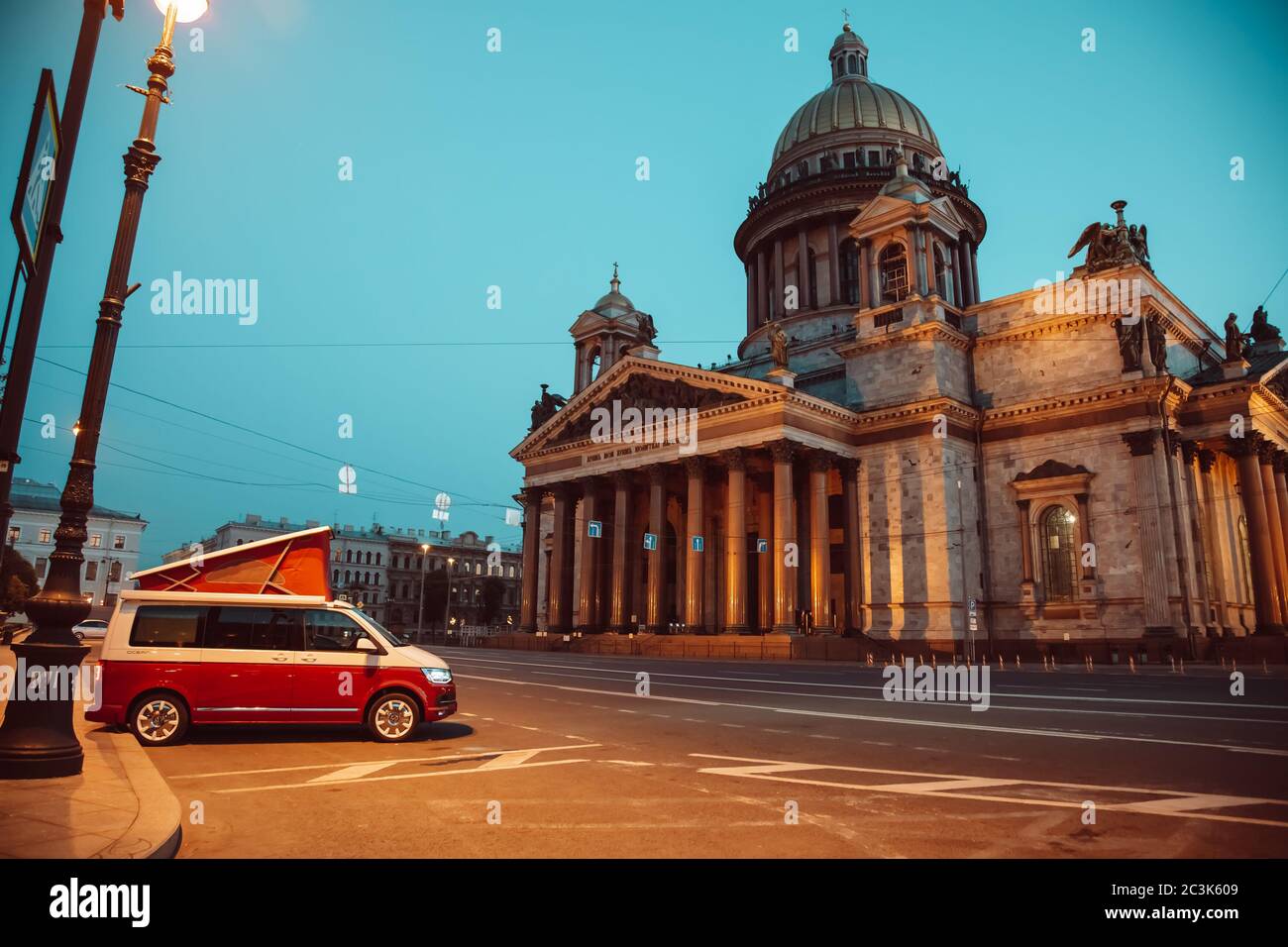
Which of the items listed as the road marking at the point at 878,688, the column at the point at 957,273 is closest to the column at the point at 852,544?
the road marking at the point at 878,688

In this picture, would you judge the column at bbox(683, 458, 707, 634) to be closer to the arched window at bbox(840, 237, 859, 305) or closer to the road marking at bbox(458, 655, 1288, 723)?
the road marking at bbox(458, 655, 1288, 723)

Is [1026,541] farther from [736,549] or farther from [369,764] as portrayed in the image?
[369,764]

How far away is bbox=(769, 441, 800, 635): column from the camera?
134 ft

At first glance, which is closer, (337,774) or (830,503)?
(337,774)

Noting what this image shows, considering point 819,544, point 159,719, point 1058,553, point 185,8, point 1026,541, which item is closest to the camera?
point 185,8

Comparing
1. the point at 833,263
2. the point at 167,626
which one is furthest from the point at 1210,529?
the point at 167,626

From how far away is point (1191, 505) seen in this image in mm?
38906

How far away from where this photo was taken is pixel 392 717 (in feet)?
39.1

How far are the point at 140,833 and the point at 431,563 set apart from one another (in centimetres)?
11604

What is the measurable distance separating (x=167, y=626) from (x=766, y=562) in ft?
122
